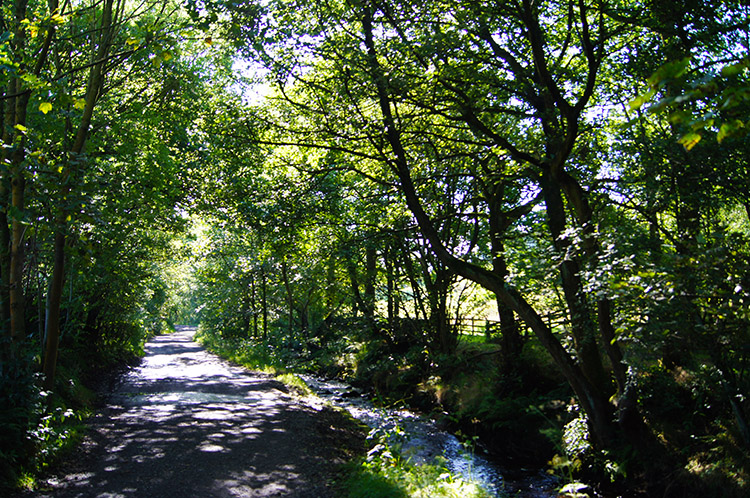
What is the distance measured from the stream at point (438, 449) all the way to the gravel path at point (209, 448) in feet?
3.20

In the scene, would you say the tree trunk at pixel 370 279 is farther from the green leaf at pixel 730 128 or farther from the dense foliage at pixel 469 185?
the green leaf at pixel 730 128

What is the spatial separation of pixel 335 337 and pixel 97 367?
1112cm

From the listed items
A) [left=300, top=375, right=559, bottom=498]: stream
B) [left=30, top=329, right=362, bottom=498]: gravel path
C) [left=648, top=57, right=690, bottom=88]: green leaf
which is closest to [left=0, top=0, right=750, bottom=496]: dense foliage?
[left=648, top=57, right=690, bottom=88]: green leaf

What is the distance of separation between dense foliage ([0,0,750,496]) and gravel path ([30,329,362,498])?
1134 millimetres

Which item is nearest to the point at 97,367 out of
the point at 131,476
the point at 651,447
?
the point at 131,476

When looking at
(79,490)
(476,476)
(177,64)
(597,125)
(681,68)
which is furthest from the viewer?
(177,64)

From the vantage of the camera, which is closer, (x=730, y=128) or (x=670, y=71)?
(x=670, y=71)

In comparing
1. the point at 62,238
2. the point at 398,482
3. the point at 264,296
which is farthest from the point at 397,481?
the point at 264,296

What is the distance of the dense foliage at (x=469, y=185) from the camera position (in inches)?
224

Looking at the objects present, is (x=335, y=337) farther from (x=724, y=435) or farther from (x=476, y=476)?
(x=724, y=435)

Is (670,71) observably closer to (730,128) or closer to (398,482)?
(730,128)

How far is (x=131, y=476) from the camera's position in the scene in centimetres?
705

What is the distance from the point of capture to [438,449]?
11016 mm

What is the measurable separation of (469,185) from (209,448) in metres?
9.12
